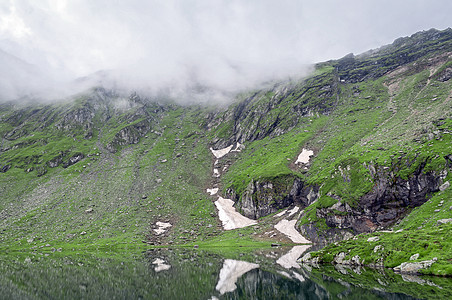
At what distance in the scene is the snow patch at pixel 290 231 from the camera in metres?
98.4

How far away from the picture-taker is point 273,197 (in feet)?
433

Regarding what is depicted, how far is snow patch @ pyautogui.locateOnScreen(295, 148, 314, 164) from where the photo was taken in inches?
6014

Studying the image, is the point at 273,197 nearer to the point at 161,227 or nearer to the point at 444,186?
the point at 161,227

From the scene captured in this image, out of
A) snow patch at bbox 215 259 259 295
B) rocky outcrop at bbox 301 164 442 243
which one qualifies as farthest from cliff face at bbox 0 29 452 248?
snow patch at bbox 215 259 259 295

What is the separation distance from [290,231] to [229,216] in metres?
37.0

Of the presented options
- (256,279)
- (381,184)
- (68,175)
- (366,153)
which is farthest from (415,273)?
(68,175)

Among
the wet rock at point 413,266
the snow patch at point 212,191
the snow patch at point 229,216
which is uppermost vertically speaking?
the wet rock at point 413,266

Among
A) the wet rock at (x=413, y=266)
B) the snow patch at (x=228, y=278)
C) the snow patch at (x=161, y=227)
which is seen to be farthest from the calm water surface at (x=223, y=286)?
the snow patch at (x=161, y=227)

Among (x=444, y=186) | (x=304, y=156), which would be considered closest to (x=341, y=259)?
(x=444, y=186)

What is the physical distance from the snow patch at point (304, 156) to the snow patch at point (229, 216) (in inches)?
1892

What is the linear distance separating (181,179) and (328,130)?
106 meters

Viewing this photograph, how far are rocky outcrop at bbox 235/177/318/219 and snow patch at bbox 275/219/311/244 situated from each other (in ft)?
49.6

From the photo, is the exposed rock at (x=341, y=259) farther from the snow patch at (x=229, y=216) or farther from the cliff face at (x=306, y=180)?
the snow patch at (x=229, y=216)

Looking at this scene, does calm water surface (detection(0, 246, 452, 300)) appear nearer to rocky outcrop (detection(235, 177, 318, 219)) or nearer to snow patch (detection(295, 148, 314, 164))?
rocky outcrop (detection(235, 177, 318, 219))
